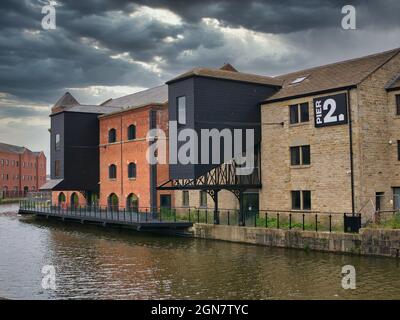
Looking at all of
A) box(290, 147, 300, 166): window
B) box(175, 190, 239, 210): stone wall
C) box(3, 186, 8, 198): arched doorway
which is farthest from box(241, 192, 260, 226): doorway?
box(3, 186, 8, 198): arched doorway

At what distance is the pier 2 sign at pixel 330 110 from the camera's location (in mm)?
25547

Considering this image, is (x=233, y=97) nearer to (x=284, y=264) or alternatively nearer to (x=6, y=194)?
(x=284, y=264)

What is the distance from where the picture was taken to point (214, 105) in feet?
96.4

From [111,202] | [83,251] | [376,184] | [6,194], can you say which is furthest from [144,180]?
[6,194]

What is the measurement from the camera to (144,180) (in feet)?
128

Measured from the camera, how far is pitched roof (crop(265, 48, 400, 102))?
2616cm

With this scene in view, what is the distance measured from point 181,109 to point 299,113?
695cm

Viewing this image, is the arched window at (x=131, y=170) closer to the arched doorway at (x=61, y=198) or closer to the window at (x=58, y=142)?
the window at (x=58, y=142)

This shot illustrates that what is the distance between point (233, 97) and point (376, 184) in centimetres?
973

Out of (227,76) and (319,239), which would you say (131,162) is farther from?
(319,239)

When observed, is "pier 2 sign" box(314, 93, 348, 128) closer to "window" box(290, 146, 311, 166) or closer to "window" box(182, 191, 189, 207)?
"window" box(290, 146, 311, 166)

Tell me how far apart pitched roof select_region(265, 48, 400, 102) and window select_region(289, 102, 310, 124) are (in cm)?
64

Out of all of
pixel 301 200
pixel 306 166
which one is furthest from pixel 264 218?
pixel 306 166

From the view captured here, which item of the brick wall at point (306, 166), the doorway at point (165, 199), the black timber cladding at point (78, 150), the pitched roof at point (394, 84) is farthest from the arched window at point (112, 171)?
the pitched roof at point (394, 84)
